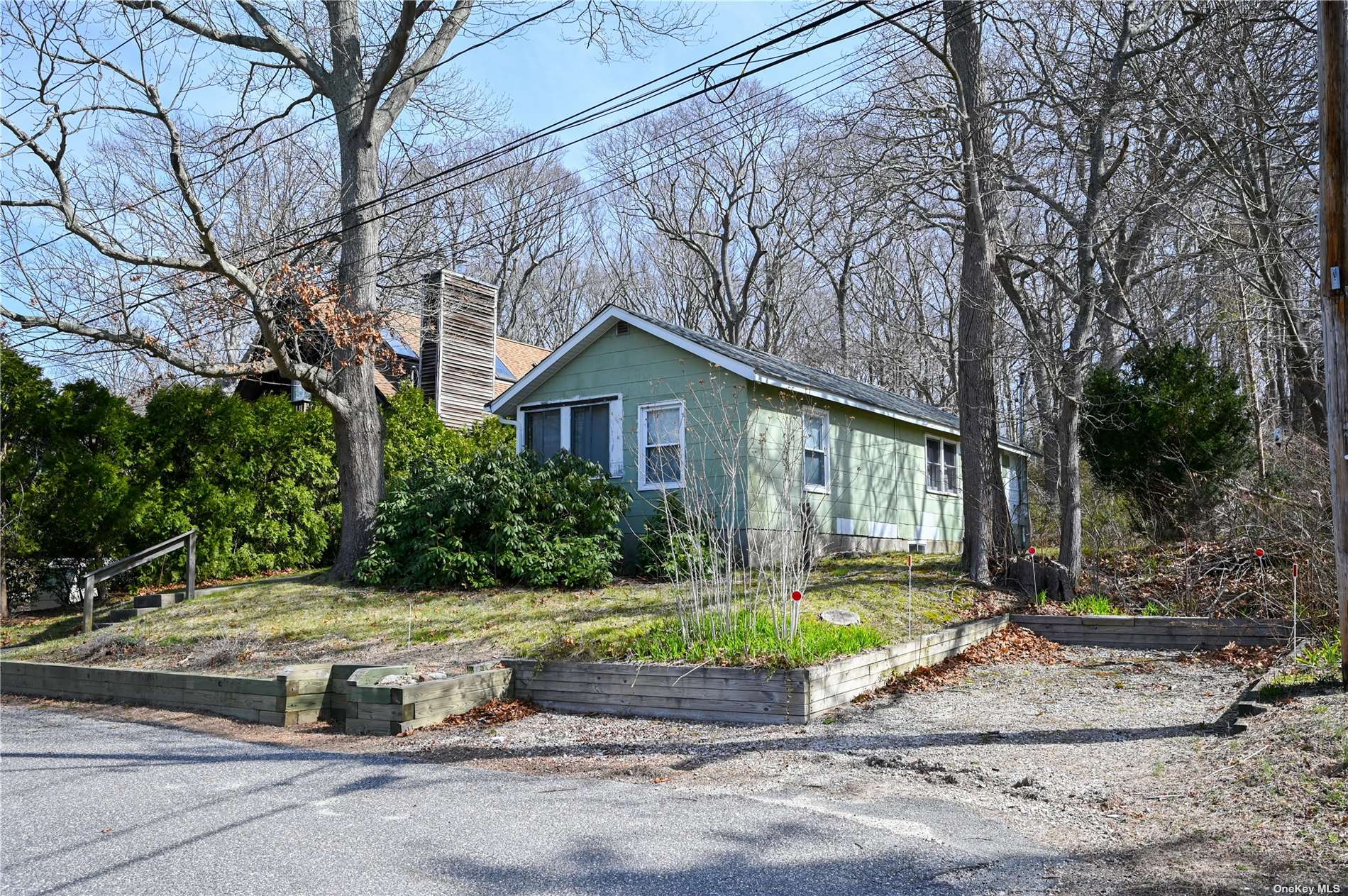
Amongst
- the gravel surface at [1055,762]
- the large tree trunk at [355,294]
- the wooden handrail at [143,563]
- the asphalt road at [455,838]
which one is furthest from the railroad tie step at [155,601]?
the asphalt road at [455,838]

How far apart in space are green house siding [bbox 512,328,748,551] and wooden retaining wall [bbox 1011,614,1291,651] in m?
4.94

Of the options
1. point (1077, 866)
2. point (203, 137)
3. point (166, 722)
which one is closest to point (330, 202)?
point (203, 137)

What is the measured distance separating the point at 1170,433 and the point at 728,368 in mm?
7038

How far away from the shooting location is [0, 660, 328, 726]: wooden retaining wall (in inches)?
325

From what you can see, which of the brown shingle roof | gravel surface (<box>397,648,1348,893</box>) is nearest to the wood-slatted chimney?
the brown shingle roof

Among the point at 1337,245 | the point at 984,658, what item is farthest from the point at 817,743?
the point at 1337,245

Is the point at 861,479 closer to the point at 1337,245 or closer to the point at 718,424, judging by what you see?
the point at 718,424

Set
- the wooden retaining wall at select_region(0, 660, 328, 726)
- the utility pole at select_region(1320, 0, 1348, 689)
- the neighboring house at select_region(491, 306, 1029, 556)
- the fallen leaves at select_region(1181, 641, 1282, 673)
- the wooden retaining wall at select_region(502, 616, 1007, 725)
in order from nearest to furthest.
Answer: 1. the utility pole at select_region(1320, 0, 1348, 689)
2. the wooden retaining wall at select_region(502, 616, 1007, 725)
3. the wooden retaining wall at select_region(0, 660, 328, 726)
4. the fallen leaves at select_region(1181, 641, 1282, 673)
5. the neighboring house at select_region(491, 306, 1029, 556)

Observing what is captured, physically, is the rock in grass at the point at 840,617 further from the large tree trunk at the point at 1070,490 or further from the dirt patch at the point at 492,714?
the large tree trunk at the point at 1070,490

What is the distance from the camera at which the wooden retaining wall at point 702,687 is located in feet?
24.6

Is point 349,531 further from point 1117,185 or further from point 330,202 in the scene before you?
point 1117,185

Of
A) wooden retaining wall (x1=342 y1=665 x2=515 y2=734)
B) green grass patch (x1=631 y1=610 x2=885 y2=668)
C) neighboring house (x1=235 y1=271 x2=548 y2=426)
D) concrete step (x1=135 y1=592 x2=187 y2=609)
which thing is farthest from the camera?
neighboring house (x1=235 y1=271 x2=548 y2=426)

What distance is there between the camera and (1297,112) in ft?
32.8

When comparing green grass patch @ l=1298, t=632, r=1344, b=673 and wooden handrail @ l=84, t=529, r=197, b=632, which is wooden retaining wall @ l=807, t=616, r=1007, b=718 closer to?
green grass patch @ l=1298, t=632, r=1344, b=673
